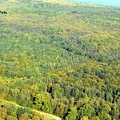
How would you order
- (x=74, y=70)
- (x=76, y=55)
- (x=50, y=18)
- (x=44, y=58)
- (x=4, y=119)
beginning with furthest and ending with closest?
(x=50, y=18)
(x=76, y=55)
(x=44, y=58)
(x=74, y=70)
(x=4, y=119)

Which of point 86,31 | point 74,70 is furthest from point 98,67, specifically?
point 86,31

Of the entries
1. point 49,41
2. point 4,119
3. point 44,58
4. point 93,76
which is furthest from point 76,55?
point 4,119

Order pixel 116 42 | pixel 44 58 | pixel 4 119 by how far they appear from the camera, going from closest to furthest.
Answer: pixel 4 119, pixel 44 58, pixel 116 42

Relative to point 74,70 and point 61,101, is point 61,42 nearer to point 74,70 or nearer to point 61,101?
point 74,70

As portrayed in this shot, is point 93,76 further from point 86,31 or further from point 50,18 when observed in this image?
point 50,18

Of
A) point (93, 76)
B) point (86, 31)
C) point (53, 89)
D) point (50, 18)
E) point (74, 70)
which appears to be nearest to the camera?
point (53, 89)

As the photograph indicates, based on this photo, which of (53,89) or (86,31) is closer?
(53,89)
